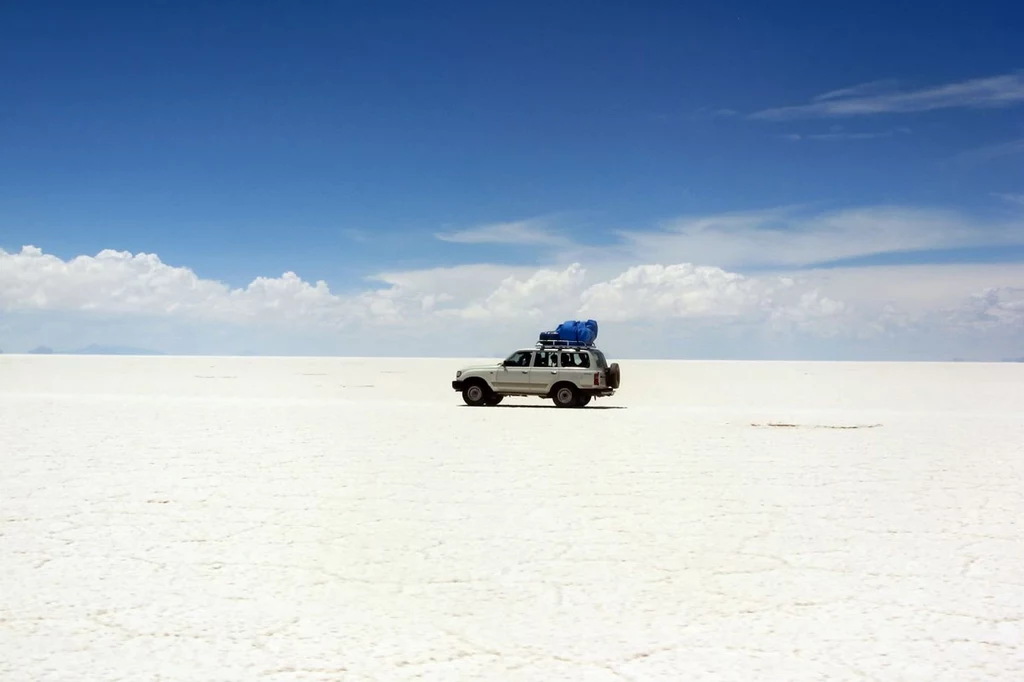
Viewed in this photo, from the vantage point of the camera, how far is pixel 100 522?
959cm

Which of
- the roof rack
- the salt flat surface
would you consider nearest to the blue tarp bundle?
the roof rack

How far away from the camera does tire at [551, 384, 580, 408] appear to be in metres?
28.3

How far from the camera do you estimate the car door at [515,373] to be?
2856cm

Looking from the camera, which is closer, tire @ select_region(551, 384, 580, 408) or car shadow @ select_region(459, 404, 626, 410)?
tire @ select_region(551, 384, 580, 408)

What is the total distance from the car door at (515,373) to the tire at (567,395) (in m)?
0.93

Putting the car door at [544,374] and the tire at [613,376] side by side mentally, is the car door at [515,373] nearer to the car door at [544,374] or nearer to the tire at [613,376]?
the car door at [544,374]

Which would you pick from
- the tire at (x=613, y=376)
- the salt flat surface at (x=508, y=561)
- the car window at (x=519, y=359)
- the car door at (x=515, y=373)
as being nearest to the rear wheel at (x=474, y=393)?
the car door at (x=515, y=373)

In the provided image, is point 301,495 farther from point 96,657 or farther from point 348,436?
point 348,436

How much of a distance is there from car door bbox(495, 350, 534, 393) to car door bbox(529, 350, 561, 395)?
7.9 inches

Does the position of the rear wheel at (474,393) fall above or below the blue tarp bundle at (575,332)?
below

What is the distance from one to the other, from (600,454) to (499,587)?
28.5 ft

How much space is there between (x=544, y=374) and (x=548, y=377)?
150 mm

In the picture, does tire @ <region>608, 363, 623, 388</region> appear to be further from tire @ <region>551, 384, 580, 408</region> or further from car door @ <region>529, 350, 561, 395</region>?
car door @ <region>529, 350, 561, 395</region>

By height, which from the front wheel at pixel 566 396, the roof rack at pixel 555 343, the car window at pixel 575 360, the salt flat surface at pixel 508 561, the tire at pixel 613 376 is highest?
the roof rack at pixel 555 343
